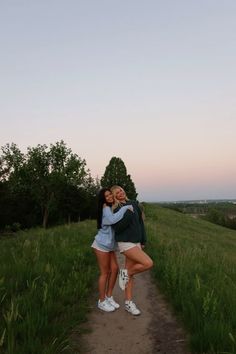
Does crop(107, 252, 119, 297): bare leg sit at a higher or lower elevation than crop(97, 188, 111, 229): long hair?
lower

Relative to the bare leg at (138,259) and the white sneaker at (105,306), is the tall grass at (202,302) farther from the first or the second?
the white sneaker at (105,306)

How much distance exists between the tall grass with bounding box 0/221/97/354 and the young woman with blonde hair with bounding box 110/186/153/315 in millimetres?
863

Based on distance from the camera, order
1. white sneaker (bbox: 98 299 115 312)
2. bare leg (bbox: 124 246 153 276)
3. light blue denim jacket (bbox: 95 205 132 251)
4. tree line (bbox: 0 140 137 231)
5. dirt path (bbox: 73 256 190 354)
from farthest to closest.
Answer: tree line (bbox: 0 140 137 231) → white sneaker (bbox: 98 299 115 312) → light blue denim jacket (bbox: 95 205 132 251) → bare leg (bbox: 124 246 153 276) → dirt path (bbox: 73 256 190 354)

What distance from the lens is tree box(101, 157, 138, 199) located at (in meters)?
59.8

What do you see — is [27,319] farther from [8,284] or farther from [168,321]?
[168,321]

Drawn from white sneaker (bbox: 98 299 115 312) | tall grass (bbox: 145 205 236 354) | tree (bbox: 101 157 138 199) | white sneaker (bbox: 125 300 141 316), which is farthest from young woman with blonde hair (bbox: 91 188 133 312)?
tree (bbox: 101 157 138 199)

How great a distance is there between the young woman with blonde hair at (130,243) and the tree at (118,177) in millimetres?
52018

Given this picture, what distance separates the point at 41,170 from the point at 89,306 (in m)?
47.3

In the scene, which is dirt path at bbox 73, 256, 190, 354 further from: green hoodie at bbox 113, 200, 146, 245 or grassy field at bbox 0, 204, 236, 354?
green hoodie at bbox 113, 200, 146, 245

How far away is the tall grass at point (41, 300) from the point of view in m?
4.98

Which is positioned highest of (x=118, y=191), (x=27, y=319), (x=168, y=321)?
(x=118, y=191)

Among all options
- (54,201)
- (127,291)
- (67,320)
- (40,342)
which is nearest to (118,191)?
(127,291)

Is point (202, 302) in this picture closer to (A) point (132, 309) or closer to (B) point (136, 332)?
(B) point (136, 332)

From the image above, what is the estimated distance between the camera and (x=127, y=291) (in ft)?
23.3
